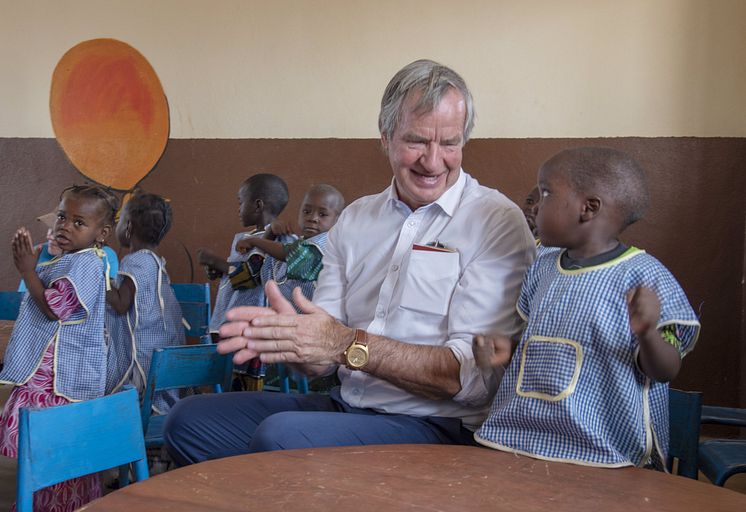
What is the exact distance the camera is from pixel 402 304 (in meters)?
2.34

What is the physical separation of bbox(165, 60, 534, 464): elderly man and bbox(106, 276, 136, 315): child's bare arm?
158cm

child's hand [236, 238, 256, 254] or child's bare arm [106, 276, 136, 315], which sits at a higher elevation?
child's hand [236, 238, 256, 254]

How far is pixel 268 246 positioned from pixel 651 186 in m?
2.67

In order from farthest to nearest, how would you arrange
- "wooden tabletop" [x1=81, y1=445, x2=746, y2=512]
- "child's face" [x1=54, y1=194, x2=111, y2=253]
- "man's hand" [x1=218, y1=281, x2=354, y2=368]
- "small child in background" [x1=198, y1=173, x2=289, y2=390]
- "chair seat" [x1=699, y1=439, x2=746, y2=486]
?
"small child in background" [x1=198, y1=173, x2=289, y2=390]
"child's face" [x1=54, y1=194, x2=111, y2=253]
"chair seat" [x1=699, y1=439, x2=746, y2=486]
"man's hand" [x1=218, y1=281, x2=354, y2=368]
"wooden tabletop" [x1=81, y1=445, x2=746, y2=512]

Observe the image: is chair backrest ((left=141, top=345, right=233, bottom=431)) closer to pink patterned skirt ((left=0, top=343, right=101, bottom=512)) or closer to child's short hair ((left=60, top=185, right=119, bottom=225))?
pink patterned skirt ((left=0, top=343, right=101, bottom=512))

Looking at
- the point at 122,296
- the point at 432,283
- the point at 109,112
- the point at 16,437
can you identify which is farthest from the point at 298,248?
the point at 109,112

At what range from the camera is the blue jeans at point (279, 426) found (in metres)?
2.05

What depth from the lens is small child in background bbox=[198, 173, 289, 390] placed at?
13.9 feet

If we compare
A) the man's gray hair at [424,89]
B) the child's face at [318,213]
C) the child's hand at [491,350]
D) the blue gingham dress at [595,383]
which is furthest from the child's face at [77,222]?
the blue gingham dress at [595,383]

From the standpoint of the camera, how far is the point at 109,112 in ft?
22.2

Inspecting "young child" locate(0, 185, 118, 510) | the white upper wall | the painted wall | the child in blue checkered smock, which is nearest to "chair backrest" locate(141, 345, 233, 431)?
"young child" locate(0, 185, 118, 510)

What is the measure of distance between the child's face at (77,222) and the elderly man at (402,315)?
1473 mm

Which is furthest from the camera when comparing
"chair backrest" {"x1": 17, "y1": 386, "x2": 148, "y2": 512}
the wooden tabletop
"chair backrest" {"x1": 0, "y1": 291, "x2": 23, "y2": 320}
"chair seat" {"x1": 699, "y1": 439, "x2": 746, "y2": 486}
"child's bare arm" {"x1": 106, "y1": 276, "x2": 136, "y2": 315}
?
"chair backrest" {"x1": 0, "y1": 291, "x2": 23, "y2": 320}

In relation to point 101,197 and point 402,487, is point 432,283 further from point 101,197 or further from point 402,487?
point 101,197
